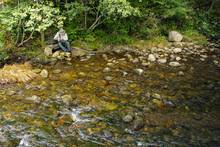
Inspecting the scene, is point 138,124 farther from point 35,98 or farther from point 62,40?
point 62,40

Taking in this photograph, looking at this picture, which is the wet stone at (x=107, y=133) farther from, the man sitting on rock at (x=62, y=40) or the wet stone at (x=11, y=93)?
the man sitting on rock at (x=62, y=40)

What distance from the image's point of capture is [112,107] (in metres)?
9.32

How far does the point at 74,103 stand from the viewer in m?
9.45

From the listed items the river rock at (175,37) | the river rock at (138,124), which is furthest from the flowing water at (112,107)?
the river rock at (175,37)

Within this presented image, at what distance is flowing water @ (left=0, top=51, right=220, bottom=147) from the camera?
7875mm

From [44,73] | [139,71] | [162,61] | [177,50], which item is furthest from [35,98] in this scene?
[177,50]

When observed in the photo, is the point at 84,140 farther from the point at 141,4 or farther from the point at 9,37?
the point at 141,4

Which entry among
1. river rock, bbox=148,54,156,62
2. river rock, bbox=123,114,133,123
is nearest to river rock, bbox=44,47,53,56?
river rock, bbox=148,54,156,62

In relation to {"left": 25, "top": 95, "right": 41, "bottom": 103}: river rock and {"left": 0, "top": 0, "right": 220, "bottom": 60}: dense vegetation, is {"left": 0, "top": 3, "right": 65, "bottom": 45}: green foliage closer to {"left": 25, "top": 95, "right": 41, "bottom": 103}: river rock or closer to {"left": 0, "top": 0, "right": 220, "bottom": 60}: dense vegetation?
{"left": 0, "top": 0, "right": 220, "bottom": 60}: dense vegetation

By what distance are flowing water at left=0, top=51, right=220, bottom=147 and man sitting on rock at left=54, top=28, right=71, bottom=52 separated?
1.02 m

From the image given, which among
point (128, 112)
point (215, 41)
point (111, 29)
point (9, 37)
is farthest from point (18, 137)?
point (215, 41)

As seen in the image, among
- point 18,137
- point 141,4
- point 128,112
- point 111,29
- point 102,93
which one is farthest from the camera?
point 141,4

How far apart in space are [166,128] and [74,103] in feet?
9.19

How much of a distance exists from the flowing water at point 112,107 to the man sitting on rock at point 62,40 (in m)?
1.02
